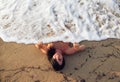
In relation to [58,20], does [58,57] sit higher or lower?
higher

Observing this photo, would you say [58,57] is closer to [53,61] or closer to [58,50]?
[53,61]

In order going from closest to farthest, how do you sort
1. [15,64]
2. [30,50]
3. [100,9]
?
[15,64]
[30,50]
[100,9]

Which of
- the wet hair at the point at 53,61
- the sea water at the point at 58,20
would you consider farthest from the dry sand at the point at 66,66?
the sea water at the point at 58,20

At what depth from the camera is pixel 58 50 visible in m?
3.52

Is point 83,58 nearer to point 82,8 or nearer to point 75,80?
point 75,80

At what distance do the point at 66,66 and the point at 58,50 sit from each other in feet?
0.87

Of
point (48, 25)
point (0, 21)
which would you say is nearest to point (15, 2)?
point (0, 21)

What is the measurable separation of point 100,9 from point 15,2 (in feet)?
5.61

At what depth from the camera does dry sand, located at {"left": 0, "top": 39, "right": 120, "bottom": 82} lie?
3.24m

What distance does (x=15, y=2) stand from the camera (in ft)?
16.2

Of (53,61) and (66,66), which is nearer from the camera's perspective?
(53,61)

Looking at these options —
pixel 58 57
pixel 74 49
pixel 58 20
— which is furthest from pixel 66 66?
pixel 58 20

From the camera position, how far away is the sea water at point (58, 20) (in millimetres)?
4055

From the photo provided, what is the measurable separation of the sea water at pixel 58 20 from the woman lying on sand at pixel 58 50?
0.83 feet
